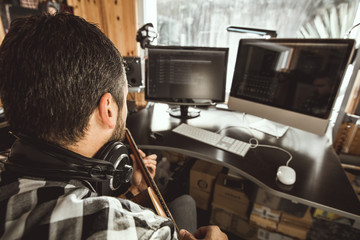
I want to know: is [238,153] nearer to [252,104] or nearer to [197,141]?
[197,141]

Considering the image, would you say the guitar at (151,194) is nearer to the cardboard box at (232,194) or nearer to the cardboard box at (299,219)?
the cardboard box at (232,194)

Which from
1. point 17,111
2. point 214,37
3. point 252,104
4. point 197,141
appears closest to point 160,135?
point 197,141

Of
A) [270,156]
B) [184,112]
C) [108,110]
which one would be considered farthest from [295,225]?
[108,110]

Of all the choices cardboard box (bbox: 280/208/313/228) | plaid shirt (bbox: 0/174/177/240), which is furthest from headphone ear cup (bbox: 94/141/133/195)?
cardboard box (bbox: 280/208/313/228)

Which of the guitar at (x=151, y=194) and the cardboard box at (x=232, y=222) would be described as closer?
the guitar at (x=151, y=194)

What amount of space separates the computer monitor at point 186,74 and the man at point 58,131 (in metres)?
0.86

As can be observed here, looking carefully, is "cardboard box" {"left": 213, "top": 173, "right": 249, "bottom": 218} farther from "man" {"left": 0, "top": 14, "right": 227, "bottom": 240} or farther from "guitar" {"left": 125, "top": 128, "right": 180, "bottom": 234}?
"man" {"left": 0, "top": 14, "right": 227, "bottom": 240}

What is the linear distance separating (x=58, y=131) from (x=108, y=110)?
5.3 inches

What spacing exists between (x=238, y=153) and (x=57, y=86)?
2.86 ft

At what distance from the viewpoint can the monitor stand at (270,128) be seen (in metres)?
1.26

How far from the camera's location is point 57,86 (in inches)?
17.5

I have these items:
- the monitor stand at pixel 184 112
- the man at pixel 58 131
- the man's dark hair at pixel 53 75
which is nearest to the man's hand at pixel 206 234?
the man at pixel 58 131

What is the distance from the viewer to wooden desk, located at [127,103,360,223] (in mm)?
753

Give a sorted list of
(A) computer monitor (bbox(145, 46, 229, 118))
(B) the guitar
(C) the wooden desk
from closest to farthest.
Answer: (B) the guitar, (C) the wooden desk, (A) computer monitor (bbox(145, 46, 229, 118))
